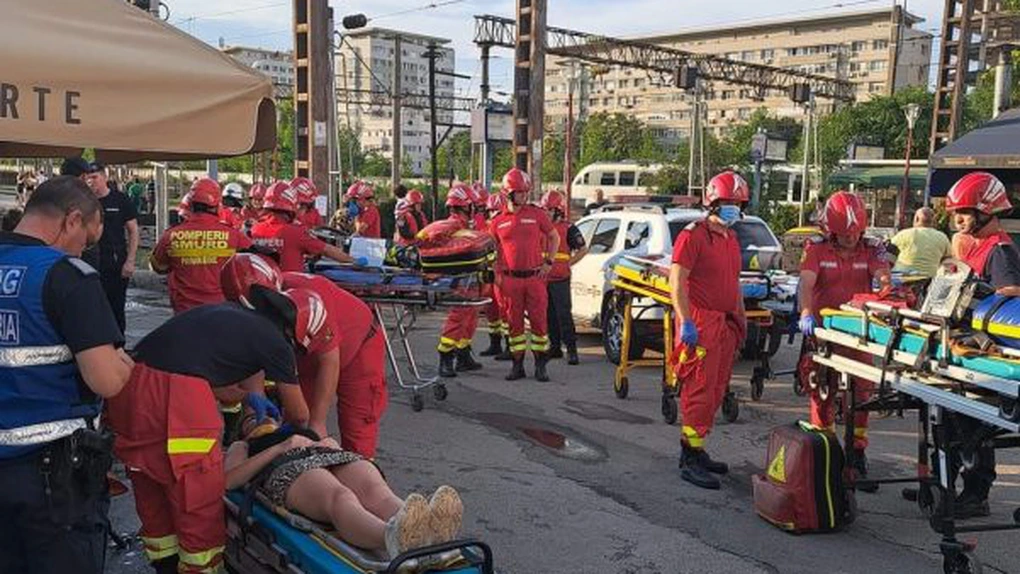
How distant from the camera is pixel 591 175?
53656 mm

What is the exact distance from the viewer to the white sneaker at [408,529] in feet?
9.81

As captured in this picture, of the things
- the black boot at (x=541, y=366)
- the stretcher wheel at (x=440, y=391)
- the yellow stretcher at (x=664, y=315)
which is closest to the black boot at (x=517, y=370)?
the black boot at (x=541, y=366)

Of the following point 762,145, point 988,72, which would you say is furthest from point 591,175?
point 762,145

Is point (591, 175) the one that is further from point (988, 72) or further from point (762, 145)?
point (762, 145)

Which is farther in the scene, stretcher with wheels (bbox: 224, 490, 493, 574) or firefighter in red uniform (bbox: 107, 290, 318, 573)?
firefighter in red uniform (bbox: 107, 290, 318, 573)

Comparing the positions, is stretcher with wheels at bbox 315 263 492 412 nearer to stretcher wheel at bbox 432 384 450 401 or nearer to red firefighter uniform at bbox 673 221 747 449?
stretcher wheel at bbox 432 384 450 401

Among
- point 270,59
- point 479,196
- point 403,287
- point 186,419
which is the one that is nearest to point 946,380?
point 186,419

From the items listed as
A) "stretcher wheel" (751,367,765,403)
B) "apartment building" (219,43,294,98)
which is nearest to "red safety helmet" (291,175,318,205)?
"stretcher wheel" (751,367,765,403)

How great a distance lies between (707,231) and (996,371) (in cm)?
233

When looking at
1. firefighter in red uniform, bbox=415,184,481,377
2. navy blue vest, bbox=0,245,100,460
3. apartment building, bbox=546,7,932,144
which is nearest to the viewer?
navy blue vest, bbox=0,245,100,460

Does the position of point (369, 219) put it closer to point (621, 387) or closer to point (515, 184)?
point (515, 184)

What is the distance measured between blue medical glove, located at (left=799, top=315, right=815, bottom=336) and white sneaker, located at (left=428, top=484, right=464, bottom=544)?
339 centimetres

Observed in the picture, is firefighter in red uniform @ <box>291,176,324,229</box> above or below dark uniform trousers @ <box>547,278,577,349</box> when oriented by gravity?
above

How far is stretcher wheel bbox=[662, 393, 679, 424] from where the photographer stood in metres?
7.40
